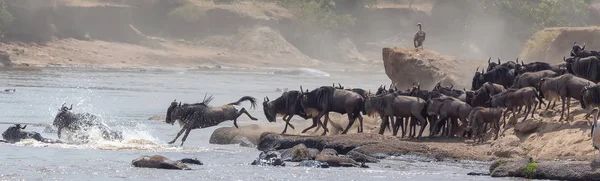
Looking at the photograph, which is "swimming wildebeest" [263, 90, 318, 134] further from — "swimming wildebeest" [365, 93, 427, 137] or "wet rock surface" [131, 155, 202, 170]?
"wet rock surface" [131, 155, 202, 170]

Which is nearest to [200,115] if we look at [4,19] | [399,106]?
[399,106]

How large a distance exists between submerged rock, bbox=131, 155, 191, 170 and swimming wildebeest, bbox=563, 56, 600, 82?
8.87 metres

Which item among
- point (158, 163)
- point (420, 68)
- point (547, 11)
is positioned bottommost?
point (158, 163)

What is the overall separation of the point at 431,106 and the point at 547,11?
60.4 metres

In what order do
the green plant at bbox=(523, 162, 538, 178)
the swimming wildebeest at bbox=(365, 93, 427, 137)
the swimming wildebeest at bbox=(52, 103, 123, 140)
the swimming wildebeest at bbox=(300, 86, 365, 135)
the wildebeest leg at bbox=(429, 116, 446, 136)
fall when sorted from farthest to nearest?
the swimming wildebeest at bbox=(300, 86, 365, 135), the swimming wildebeest at bbox=(52, 103, 123, 140), the swimming wildebeest at bbox=(365, 93, 427, 137), the wildebeest leg at bbox=(429, 116, 446, 136), the green plant at bbox=(523, 162, 538, 178)

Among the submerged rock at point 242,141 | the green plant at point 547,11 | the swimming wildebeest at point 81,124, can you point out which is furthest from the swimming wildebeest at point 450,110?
the green plant at point 547,11

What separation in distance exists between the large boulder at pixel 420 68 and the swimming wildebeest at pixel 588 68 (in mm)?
7332

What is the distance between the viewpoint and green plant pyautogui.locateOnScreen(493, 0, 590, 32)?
81.0 meters

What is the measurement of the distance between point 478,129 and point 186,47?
51834 mm

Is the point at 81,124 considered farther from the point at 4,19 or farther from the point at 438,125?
the point at 4,19

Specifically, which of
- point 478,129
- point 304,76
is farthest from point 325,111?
point 304,76

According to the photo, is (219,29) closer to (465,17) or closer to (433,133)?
(465,17)

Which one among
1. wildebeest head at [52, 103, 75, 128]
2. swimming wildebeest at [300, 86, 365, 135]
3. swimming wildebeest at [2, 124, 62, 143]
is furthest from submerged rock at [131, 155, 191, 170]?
swimming wildebeest at [300, 86, 365, 135]

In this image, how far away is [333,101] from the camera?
23.8m
